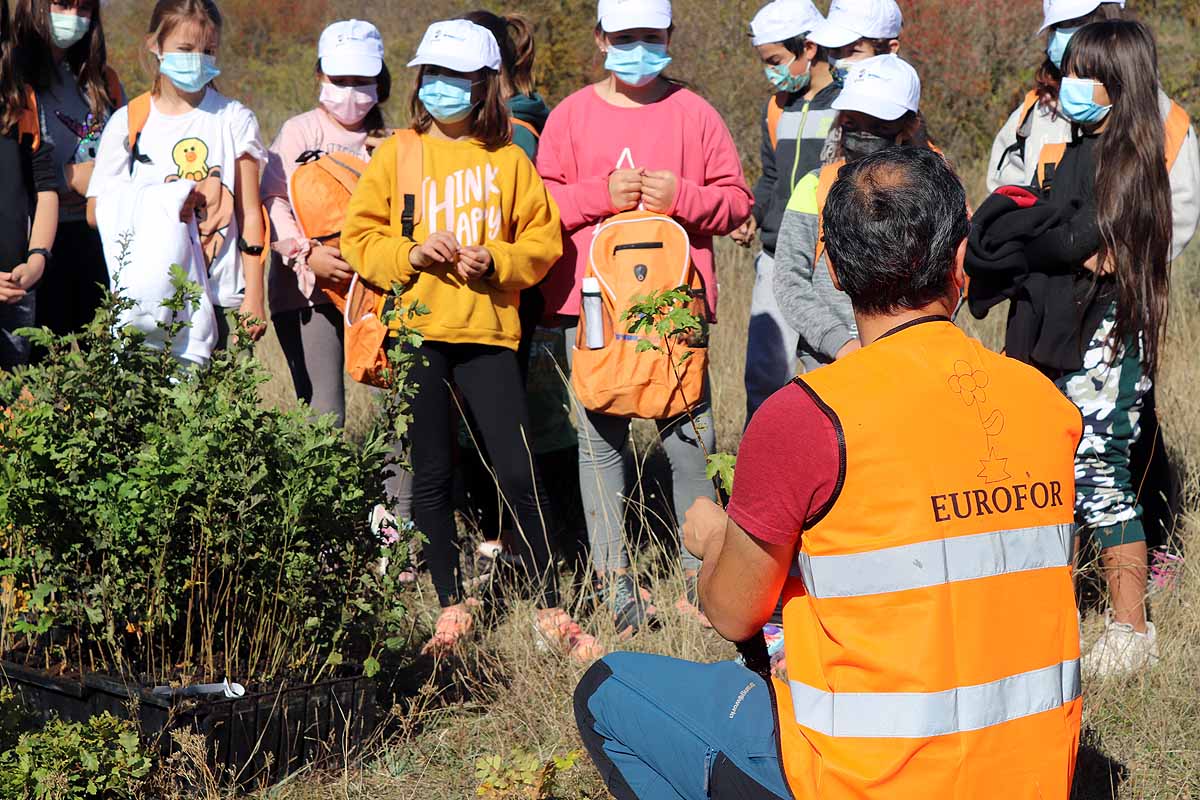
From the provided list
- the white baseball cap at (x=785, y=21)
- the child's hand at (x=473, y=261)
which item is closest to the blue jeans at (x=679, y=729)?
the child's hand at (x=473, y=261)

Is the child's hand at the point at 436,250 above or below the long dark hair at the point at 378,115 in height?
below

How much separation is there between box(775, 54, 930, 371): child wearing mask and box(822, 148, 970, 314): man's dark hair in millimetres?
1584

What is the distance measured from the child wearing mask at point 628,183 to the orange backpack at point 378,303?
0.55 meters

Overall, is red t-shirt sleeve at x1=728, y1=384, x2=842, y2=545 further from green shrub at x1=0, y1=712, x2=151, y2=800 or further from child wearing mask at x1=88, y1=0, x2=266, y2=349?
child wearing mask at x1=88, y1=0, x2=266, y2=349

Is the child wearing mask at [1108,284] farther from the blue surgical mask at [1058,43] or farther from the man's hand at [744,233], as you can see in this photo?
the man's hand at [744,233]

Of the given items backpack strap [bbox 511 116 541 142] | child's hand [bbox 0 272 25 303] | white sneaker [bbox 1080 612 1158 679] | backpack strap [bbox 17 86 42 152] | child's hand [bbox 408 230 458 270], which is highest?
backpack strap [bbox 17 86 42 152]

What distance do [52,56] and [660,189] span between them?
2560mm

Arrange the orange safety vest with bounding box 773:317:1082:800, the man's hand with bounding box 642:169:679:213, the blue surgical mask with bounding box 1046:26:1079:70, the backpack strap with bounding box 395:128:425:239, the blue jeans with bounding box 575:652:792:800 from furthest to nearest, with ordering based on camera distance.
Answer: the blue surgical mask with bounding box 1046:26:1079:70
the man's hand with bounding box 642:169:679:213
the backpack strap with bounding box 395:128:425:239
the blue jeans with bounding box 575:652:792:800
the orange safety vest with bounding box 773:317:1082:800

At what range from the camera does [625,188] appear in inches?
174

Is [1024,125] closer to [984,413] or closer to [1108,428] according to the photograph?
[1108,428]

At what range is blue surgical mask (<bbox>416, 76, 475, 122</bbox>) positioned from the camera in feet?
14.1

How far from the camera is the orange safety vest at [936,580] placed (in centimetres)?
210

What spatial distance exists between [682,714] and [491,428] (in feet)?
6.12

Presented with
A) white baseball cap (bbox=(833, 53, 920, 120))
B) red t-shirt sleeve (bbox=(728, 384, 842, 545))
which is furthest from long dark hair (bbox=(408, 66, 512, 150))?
red t-shirt sleeve (bbox=(728, 384, 842, 545))
